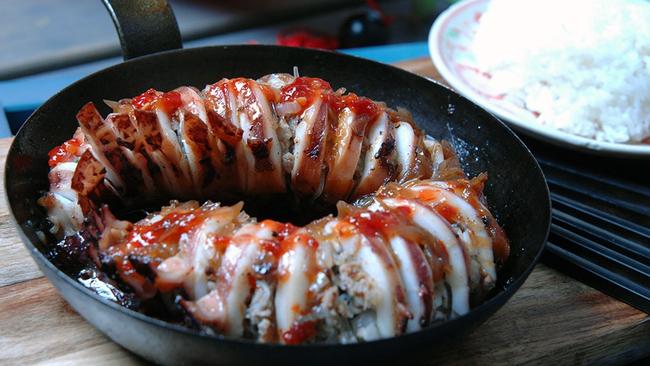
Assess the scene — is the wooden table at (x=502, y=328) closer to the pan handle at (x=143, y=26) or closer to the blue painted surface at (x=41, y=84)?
the pan handle at (x=143, y=26)

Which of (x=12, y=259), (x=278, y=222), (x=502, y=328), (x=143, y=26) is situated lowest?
(x=502, y=328)

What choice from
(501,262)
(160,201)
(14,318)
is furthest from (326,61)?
(14,318)

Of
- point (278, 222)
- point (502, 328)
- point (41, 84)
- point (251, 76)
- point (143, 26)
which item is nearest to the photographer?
point (278, 222)

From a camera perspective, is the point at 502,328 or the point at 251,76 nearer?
the point at 502,328

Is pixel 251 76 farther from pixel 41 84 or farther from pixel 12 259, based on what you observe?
pixel 41 84

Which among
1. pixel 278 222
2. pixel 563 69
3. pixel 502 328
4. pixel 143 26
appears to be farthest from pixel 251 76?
pixel 563 69

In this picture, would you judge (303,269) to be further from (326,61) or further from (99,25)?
(99,25)

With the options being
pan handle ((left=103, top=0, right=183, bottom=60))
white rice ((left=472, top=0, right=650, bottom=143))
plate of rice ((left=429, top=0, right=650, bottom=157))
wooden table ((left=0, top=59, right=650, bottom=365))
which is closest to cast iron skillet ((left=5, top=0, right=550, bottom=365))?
pan handle ((left=103, top=0, right=183, bottom=60))
